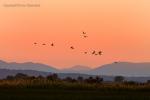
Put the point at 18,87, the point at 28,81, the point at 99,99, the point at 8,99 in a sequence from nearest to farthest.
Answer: the point at 8,99 < the point at 99,99 < the point at 18,87 < the point at 28,81

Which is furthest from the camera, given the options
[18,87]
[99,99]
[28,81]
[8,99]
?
[28,81]

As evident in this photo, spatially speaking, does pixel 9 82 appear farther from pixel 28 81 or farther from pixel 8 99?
pixel 8 99

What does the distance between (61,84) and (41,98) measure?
2096 centimetres

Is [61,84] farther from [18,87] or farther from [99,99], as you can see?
[99,99]

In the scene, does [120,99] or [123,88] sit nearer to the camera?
[120,99]

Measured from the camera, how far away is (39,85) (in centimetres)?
6344

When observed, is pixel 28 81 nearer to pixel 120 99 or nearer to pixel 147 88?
pixel 147 88

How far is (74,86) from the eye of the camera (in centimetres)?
6356

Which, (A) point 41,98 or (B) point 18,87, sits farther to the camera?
(B) point 18,87

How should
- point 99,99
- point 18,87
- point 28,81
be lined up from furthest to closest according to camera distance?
point 28,81, point 18,87, point 99,99

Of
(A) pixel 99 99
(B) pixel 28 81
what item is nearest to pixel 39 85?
(B) pixel 28 81

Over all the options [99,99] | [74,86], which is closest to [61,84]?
[74,86]

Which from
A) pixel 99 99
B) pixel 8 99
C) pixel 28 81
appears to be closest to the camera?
pixel 8 99

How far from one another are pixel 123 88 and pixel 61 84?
19.3 feet
